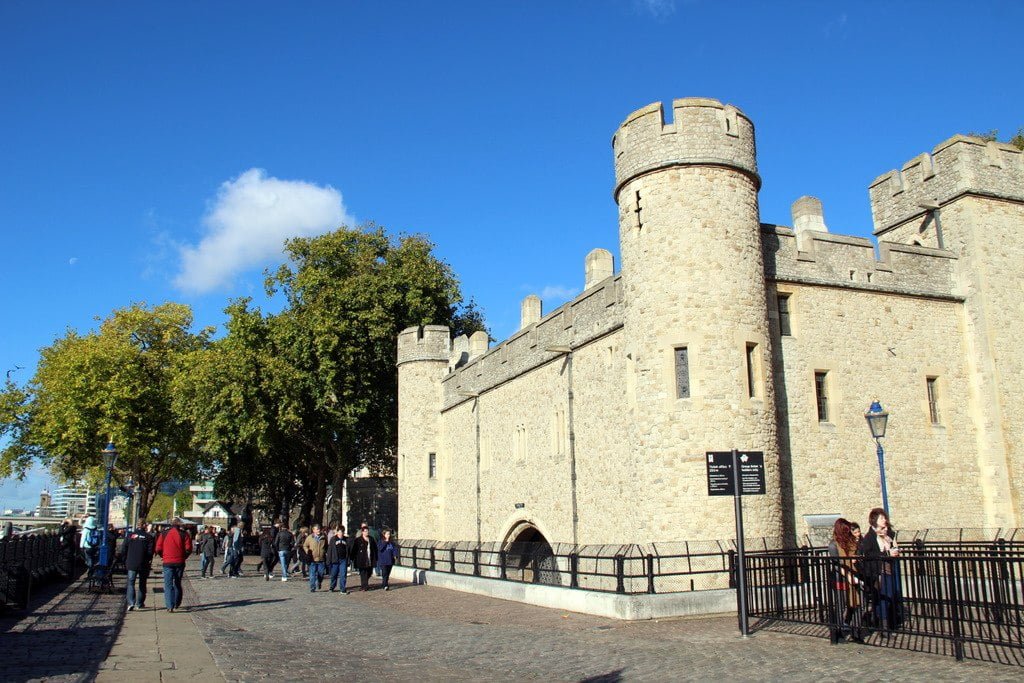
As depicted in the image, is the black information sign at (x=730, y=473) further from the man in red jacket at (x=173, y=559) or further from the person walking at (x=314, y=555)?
the person walking at (x=314, y=555)

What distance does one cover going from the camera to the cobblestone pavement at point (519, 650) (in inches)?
348

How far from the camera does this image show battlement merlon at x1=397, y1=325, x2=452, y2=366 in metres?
30.8

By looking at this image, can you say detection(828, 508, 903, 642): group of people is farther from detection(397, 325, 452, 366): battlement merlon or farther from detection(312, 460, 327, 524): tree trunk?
detection(312, 460, 327, 524): tree trunk

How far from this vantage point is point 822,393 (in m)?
18.3

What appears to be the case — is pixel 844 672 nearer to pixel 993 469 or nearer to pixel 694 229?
pixel 694 229

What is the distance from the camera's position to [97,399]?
4256cm

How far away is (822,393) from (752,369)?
2661 millimetres

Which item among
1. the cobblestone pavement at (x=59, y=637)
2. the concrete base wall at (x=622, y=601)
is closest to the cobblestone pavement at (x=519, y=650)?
the concrete base wall at (x=622, y=601)

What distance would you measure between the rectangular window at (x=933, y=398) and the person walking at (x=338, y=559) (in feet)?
45.7

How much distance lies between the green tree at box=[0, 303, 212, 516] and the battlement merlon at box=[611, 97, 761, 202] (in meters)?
31.6

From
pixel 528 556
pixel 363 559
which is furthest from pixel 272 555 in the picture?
pixel 528 556

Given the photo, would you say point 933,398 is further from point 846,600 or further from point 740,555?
point 740,555

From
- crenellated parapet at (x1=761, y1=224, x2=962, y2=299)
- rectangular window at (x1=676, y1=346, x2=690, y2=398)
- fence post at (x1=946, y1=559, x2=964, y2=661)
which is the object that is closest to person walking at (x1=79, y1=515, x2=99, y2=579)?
rectangular window at (x1=676, y1=346, x2=690, y2=398)

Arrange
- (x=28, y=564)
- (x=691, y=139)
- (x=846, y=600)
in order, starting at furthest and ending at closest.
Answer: (x=28, y=564) < (x=691, y=139) < (x=846, y=600)
